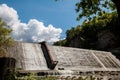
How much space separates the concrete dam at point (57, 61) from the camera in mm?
24344

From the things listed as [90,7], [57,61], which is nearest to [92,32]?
[57,61]

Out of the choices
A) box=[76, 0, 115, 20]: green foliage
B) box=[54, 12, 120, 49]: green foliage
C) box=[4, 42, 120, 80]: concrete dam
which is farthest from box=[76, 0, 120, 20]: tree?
box=[54, 12, 120, 49]: green foliage

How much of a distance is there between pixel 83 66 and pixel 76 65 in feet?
4.17

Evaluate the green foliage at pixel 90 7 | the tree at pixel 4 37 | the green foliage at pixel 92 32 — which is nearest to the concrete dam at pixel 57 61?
the tree at pixel 4 37

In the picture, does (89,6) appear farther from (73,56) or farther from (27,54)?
(73,56)

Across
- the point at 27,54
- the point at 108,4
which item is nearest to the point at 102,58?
the point at 27,54

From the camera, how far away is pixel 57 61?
26.2 meters

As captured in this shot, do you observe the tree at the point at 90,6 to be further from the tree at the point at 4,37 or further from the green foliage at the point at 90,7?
the tree at the point at 4,37

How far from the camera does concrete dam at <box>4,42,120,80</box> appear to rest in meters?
24.3

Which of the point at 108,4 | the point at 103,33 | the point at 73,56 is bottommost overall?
the point at 73,56

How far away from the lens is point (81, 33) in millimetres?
78375

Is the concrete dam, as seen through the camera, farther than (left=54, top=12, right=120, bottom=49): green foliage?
No

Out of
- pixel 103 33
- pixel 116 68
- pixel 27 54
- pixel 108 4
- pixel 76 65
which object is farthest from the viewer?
pixel 103 33

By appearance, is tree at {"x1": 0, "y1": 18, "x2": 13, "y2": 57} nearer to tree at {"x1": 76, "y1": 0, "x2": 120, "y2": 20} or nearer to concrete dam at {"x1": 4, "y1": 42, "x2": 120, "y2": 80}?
concrete dam at {"x1": 4, "y1": 42, "x2": 120, "y2": 80}
